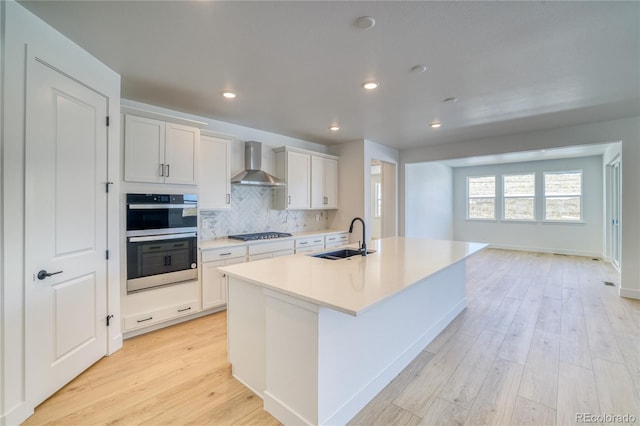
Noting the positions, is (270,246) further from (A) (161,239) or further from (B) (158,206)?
(B) (158,206)

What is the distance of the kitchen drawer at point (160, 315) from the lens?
9.31 feet

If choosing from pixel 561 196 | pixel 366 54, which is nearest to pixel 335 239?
pixel 366 54

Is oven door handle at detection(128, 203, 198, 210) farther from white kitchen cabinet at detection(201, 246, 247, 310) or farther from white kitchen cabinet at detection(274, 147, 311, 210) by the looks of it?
white kitchen cabinet at detection(274, 147, 311, 210)

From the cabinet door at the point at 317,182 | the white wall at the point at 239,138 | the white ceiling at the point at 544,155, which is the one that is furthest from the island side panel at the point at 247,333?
the white ceiling at the point at 544,155

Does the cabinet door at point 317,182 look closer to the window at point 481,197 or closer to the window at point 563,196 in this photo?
the window at point 481,197

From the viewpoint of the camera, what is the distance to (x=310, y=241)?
463cm

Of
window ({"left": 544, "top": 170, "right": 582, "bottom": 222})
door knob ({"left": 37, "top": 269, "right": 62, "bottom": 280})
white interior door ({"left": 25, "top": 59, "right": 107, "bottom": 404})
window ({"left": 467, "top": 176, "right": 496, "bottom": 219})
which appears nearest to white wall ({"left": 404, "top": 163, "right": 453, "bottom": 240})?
window ({"left": 467, "top": 176, "right": 496, "bottom": 219})

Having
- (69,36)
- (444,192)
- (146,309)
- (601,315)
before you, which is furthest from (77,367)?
(444,192)

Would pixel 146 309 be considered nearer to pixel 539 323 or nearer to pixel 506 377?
pixel 506 377

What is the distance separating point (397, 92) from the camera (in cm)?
301

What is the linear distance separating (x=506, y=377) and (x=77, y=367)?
3344 millimetres

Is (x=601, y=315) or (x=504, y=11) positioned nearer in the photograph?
(x=504, y=11)

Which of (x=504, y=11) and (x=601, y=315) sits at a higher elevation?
(x=504, y=11)

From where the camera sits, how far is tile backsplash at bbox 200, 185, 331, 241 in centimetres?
398
